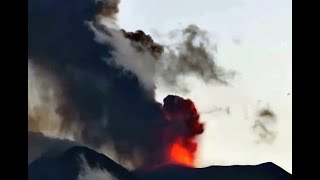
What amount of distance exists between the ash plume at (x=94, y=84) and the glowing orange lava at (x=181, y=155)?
0.04 metres

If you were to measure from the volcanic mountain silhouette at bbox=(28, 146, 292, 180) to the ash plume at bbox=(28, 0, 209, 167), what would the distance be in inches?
2.8

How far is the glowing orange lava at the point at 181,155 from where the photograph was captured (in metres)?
3.14

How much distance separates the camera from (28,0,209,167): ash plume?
122 inches

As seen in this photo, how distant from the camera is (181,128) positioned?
3.22 meters

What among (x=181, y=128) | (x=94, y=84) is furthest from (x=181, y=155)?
(x=94, y=84)

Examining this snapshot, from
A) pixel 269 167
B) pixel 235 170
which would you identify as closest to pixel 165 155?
pixel 235 170

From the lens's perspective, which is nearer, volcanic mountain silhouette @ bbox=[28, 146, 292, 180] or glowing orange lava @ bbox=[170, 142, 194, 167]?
volcanic mountain silhouette @ bbox=[28, 146, 292, 180]

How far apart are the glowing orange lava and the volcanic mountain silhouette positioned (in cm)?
4

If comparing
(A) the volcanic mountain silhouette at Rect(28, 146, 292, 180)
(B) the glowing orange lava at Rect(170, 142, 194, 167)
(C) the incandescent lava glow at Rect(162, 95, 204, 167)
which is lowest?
(A) the volcanic mountain silhouette at Rect(28, 146, 292, 180)

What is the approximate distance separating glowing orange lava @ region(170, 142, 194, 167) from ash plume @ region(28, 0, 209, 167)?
0.12 feet

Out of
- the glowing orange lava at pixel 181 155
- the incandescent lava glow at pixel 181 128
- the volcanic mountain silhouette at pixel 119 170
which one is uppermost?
the incandescent lava glow at pixel 181 128

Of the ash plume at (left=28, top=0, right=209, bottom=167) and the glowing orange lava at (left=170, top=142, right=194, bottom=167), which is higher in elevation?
the ash plume at (left=28, top=0, right=209, bottom=167)
